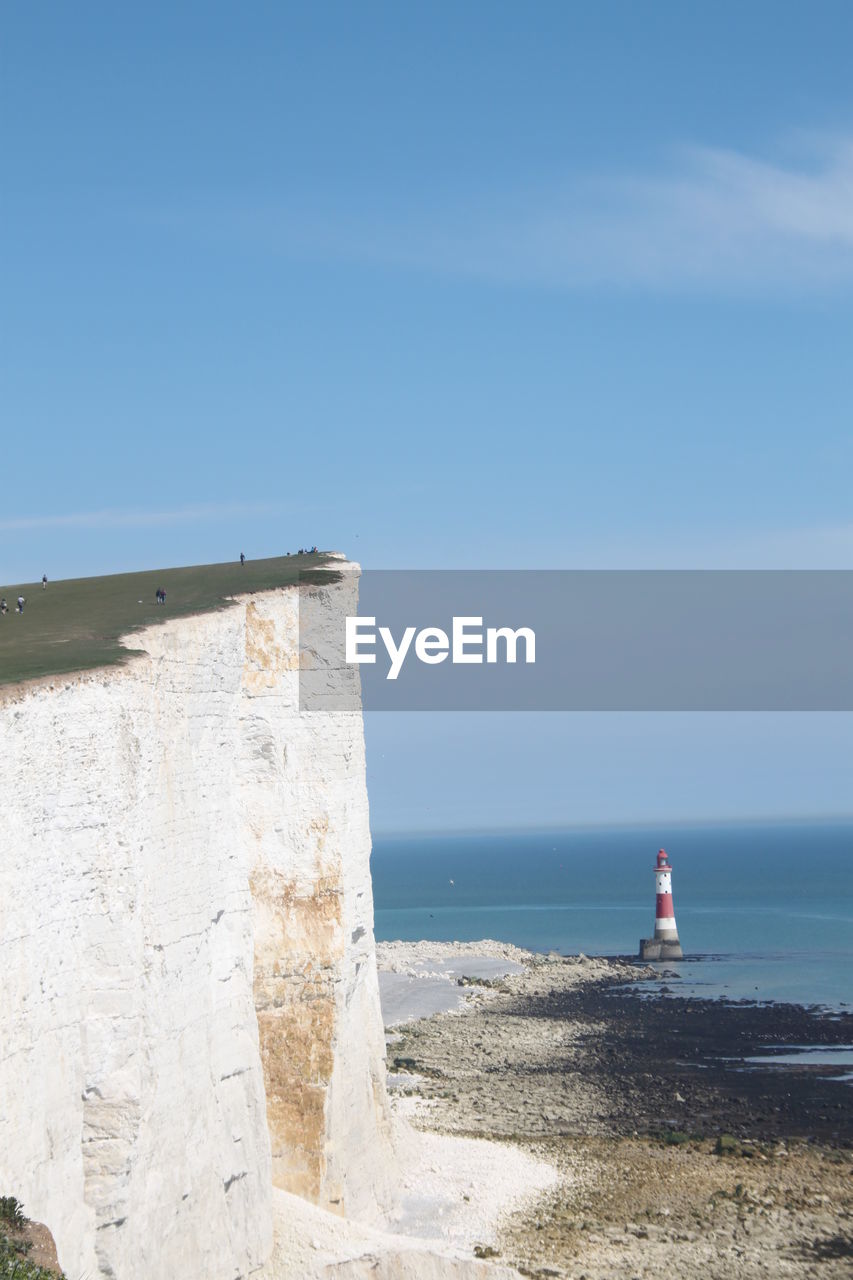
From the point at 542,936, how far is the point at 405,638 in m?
72.3

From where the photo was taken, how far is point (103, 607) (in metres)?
26.2

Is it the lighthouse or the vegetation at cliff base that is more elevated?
the vegetation at cliff base

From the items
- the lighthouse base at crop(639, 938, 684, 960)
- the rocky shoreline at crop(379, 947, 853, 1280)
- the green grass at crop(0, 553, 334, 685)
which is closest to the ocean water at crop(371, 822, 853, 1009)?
the lighthouse base at crop(639, 938, 684, 960)

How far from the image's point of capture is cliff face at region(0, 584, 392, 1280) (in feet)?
52.8

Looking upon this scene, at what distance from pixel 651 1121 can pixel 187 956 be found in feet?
61.2

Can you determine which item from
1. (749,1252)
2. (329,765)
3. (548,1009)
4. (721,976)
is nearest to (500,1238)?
(749,1252)

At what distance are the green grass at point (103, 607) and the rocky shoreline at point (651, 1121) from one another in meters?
12.3

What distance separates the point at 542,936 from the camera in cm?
9369

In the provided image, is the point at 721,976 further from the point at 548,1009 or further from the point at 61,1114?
the point at 61,1114

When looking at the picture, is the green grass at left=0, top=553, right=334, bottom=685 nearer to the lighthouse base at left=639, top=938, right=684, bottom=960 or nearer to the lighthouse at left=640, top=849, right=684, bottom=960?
the lighthouse at left=640, top=849, right=684, bottom=960

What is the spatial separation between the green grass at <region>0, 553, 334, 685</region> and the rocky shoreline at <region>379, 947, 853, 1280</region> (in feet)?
40.3

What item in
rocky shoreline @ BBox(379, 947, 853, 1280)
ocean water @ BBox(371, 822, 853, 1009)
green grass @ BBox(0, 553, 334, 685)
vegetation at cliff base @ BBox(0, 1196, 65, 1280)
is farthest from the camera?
ocean water @ BBox(371, 822, 853, 1009)

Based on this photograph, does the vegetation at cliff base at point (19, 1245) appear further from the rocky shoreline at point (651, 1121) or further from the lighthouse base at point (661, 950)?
the lighthouse base at point (661, 950)

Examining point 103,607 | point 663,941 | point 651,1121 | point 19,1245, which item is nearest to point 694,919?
point 663,941
